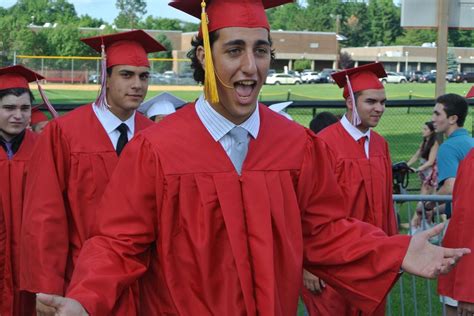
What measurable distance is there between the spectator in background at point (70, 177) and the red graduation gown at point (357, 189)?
4.99ft

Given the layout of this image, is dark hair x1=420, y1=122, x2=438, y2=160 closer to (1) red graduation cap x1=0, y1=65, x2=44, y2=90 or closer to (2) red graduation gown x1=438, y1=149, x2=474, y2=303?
(1) red graduation cap x1=0, y1=65, x2=44, y2=90

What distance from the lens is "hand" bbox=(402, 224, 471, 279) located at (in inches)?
120

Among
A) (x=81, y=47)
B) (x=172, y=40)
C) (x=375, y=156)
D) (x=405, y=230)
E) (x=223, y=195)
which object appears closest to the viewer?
(x=223, y=195)

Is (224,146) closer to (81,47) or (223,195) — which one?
(223,195)

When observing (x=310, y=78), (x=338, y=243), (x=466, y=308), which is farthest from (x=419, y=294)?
(x=310, y=78)

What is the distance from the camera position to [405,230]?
10.5 meters

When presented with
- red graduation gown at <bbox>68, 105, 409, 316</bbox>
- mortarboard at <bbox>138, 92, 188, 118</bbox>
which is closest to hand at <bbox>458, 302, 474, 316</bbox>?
red graduation gown at <bbox>68, 105, 409, 316</bbox>

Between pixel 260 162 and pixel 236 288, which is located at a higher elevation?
pixel 260 162

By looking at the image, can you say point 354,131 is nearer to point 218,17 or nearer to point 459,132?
point 459,132

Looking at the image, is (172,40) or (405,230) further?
(172,40)

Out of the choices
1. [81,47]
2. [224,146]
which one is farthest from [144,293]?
[81,47]

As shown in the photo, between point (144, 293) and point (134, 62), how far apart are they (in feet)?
8.53

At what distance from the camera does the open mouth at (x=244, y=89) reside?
3.03 metres

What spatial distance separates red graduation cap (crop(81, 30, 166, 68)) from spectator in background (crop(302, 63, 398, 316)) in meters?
1.37
